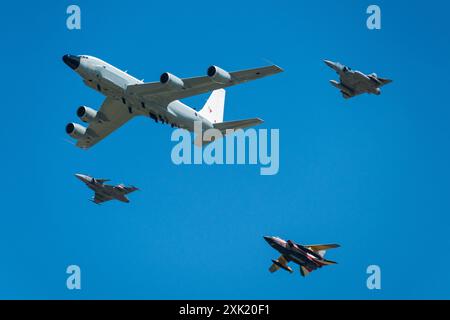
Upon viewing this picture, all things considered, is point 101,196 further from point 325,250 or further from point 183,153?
point 325,250

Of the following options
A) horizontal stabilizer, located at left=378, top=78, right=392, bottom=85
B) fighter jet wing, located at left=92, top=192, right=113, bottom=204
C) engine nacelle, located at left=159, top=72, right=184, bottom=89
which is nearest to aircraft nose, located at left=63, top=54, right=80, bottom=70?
engine nacelle, located at left=159, top=72, right=184, bottom=89

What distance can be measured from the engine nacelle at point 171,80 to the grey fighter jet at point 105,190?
17.9m

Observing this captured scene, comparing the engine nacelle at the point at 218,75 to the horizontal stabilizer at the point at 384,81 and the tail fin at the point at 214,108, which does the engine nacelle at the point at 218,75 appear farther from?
the tail fin at the point at 214,108

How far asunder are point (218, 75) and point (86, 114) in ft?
53.8

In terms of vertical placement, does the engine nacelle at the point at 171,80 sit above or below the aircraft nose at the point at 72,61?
below

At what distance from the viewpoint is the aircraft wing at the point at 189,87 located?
72.8 metres

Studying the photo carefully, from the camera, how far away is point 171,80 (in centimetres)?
7412

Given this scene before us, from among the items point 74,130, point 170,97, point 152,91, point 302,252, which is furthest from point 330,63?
point 74,130

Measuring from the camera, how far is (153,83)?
75250 millimetres

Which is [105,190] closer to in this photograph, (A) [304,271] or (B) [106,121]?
(B) [106,121]

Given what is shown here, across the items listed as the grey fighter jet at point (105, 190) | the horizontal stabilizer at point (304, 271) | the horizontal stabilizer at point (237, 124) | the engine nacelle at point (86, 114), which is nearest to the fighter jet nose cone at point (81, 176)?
the grey fighter jet at point (105, 190)

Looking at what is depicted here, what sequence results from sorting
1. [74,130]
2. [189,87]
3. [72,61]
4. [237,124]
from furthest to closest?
[74,130] < [237,124] < [189,87] < [72,61]

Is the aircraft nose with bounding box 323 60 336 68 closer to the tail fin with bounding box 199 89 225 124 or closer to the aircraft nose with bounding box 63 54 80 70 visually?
the tail fin with bounding box 199 89 225 124

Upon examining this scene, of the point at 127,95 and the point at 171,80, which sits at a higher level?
the point at 171,80
